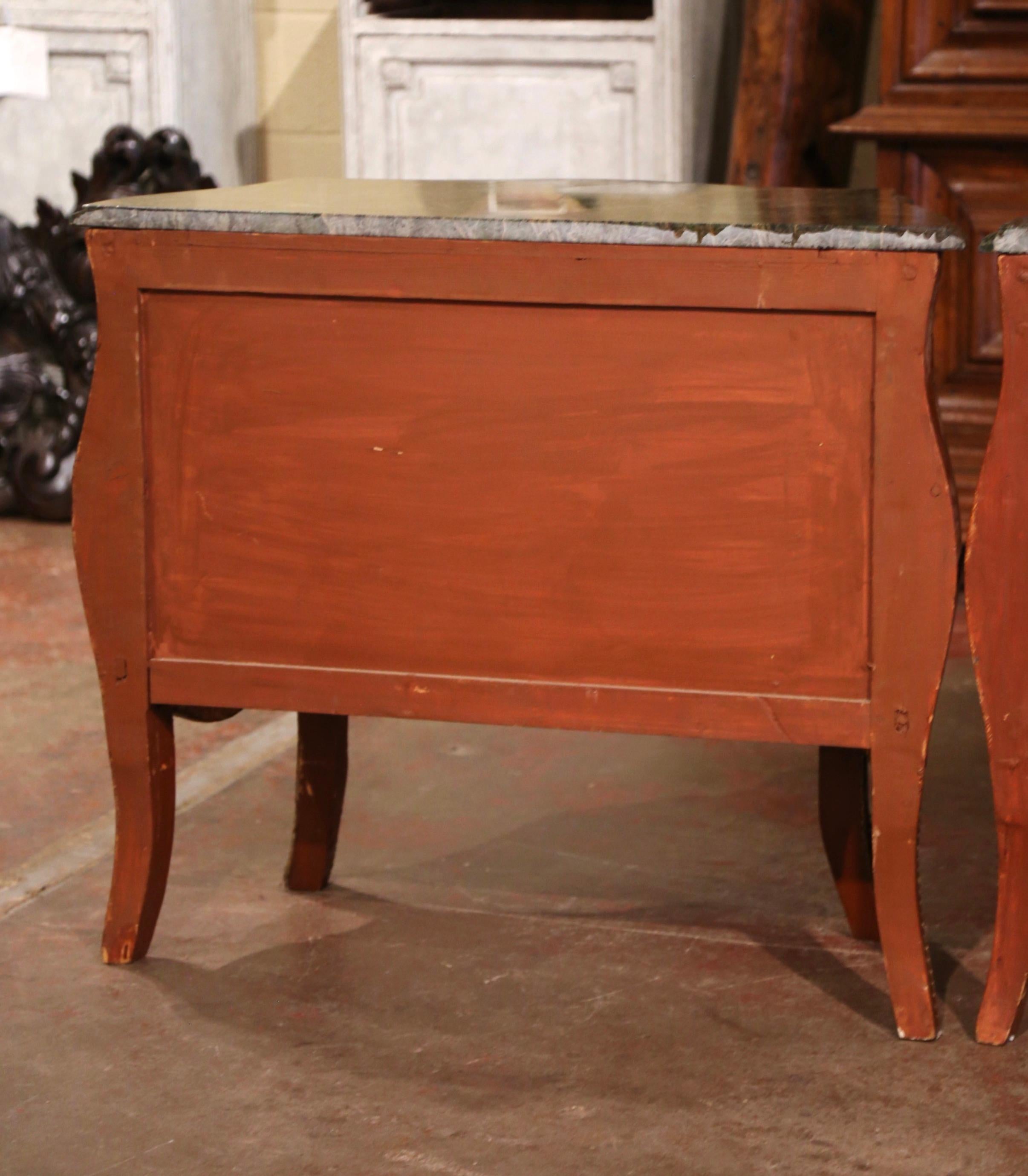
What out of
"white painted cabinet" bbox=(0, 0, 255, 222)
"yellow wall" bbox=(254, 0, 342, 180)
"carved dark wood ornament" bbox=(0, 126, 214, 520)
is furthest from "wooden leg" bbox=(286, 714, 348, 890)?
"yellow wall" bbox=(254, 0, 342, 180)

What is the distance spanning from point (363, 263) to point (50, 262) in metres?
3.02

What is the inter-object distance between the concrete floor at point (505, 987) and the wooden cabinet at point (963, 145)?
103cm

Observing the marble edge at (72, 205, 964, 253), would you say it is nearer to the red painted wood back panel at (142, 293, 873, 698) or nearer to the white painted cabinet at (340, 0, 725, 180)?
the red painted wood back panel at (142, 293, 873, 698)

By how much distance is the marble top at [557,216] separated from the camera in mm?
1543

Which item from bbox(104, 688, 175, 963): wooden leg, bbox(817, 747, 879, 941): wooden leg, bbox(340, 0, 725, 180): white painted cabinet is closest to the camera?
bbox(104, 688, 175, 963): wooden leg

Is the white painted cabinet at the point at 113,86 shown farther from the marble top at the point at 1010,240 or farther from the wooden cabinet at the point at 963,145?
the marble top at the point at 1010,240

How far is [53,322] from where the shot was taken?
14.5 feet

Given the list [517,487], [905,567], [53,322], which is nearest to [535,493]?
[517,487]

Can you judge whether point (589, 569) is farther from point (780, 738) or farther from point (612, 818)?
point (612, 818)

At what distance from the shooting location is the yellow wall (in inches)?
185

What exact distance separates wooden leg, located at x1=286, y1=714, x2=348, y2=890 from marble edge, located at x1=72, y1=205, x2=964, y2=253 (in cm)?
65

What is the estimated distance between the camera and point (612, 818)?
7.77ft

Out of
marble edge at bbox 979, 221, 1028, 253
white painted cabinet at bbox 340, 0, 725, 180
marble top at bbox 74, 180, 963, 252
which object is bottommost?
marble edge at bbox 979, 221, 1028, 253

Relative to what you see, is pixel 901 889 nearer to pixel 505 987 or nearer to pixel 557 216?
pixel 505 987
